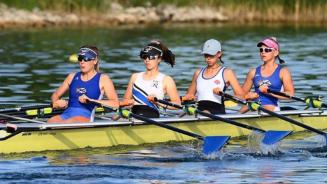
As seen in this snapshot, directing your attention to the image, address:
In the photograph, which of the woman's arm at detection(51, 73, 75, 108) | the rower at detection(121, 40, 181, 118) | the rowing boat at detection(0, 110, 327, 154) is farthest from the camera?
the rower at detection(121, 40, 181, 118)

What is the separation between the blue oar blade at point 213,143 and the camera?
637 inches

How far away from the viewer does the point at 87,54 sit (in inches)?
645

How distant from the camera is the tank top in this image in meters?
17.2

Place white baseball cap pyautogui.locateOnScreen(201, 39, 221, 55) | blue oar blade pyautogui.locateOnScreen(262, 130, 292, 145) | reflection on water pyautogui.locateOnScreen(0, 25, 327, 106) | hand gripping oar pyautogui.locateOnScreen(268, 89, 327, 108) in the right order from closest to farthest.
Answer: blue oar blade pyautogui.locateOnScreen(262, 130, 292, 145)
white baseball cap pyautogui.locateOnScreen(201, 39, 221, 55)
hand gripping oar pyautogui.locateOnScreen(268, 89, 327, 108)
reflection on water pyautogui.locateOnScreen(0, 25, 327, 106)

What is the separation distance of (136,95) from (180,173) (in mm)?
2789

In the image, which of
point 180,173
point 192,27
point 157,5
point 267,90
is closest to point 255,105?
point 267,90

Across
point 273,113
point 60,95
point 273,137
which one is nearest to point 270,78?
point 273,113

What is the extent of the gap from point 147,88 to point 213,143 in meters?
1.63

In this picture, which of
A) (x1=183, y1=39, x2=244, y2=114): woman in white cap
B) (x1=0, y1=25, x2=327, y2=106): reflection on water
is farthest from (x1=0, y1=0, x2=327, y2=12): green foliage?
(x1=183, y1=39, x2=244, y2=114): woman in white cap

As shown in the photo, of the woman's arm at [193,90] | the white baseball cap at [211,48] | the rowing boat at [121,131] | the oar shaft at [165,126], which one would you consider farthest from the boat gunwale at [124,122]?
the white baseball cap at [211,48]

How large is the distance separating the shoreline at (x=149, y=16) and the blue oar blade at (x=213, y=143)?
3446 centimetres

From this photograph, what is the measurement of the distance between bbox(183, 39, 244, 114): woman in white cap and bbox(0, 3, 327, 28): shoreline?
32.7m

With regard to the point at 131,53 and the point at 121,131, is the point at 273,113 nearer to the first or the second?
the point at 121,131

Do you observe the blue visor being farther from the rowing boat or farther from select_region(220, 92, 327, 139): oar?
select_region(220, 92, 327, 139): oar
